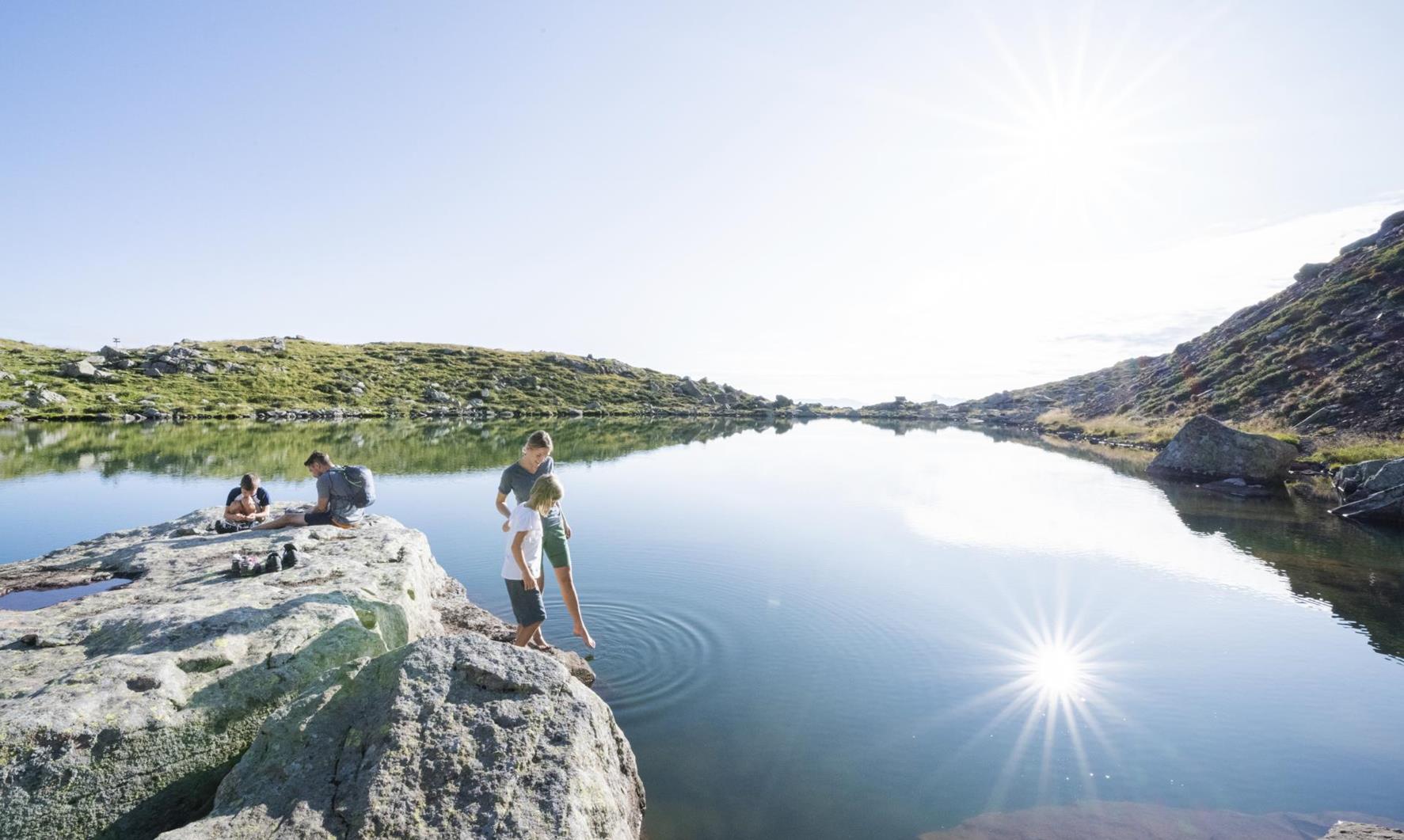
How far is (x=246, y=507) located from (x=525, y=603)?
34.1ft

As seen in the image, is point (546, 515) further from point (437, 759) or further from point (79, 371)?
point (79, 371)

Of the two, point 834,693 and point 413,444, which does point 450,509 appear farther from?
point 413,444

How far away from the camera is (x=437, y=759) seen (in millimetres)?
5871

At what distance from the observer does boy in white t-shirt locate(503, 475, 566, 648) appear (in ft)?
35.1

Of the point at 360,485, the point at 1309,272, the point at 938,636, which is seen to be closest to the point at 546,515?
the point at 360,485

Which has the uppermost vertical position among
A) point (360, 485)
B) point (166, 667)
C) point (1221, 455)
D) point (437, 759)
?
point (1221, 455)

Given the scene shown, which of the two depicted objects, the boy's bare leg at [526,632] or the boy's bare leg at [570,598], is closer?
the boy's bare leg at [526,632]

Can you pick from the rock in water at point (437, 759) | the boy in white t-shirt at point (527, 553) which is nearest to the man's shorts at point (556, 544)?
the boy in white t-shirt at point (527, 553)

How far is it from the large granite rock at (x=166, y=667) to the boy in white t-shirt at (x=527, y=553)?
1.28m

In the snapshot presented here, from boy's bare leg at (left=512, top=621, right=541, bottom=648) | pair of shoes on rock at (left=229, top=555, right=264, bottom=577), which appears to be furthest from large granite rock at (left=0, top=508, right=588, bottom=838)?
boy's bare leg at (left=512, top=621, right=541, bottom=648)

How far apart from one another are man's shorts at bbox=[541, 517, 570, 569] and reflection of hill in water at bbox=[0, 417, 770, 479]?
31325 millimetres

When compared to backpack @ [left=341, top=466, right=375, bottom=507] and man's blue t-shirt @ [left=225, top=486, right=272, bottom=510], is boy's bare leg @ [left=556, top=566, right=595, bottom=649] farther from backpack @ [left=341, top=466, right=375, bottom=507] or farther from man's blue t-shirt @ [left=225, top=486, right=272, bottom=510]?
man's blue t-shirt @ [left=225, top=486, right=272, bottom=510]

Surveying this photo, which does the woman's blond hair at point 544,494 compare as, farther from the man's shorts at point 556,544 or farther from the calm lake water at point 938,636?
the calm lake water at point 938,636

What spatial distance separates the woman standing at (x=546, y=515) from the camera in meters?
11.6
